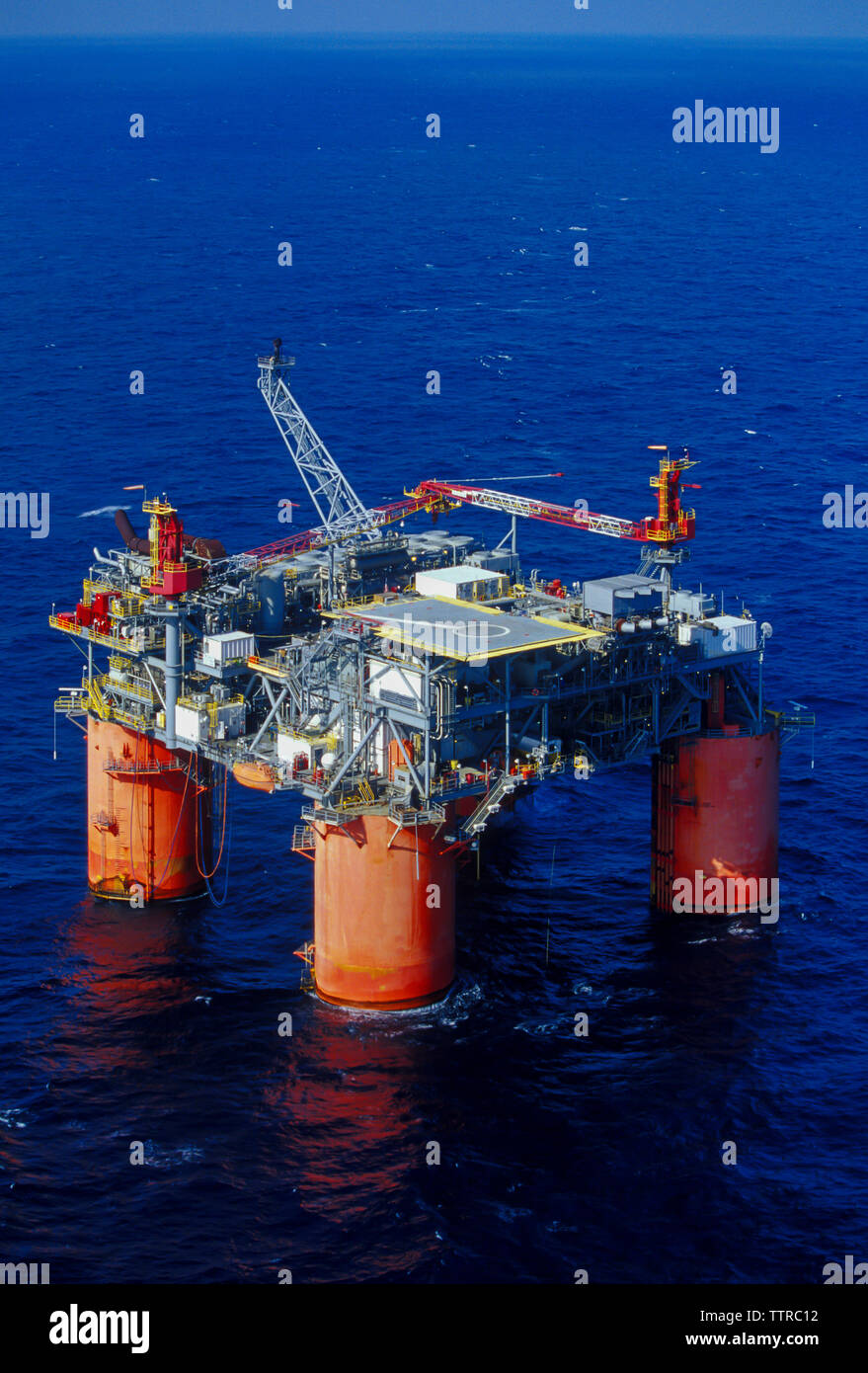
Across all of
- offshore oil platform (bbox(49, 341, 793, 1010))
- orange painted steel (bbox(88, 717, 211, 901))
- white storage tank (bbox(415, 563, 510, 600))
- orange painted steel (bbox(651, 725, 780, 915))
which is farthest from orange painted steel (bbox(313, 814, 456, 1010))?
orange painted steel (bbox(88, 717, 211, 901))

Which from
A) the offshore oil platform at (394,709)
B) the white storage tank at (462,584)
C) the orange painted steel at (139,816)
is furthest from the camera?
the orange painted steel at (139,816)

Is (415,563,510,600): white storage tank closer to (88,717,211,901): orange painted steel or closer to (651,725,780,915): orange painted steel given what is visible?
(651,725,780,915): orange painted steel

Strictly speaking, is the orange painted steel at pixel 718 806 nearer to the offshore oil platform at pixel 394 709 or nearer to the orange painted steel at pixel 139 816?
the offshore oil platform at pixel 394 709

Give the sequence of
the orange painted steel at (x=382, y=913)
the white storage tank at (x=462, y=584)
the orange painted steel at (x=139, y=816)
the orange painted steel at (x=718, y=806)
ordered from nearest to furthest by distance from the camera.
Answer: the orange painted steel at (x=382, y=913)
the white storage tank at (x=462, y=584)
the orange painted steel at (x=718, y=806)
the orange painted steel at (x=139, y=816)

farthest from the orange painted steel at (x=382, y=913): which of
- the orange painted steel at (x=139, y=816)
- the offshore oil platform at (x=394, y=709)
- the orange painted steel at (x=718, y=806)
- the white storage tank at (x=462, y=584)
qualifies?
the orange painted steel at (x=139, y=816)

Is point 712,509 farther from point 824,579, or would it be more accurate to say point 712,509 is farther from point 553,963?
point 553,963

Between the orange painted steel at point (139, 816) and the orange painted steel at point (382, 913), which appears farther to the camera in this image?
the orange painted steel at point (139, 816)

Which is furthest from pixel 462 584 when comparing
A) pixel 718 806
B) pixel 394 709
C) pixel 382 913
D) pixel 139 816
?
pixel 139 816
